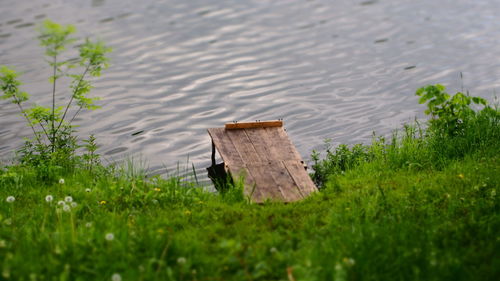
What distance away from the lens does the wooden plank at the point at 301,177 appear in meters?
7.08

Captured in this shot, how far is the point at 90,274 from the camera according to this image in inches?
175

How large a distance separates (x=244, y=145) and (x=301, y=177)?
117 cm

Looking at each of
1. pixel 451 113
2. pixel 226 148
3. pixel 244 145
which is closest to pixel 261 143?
pixel 244 145

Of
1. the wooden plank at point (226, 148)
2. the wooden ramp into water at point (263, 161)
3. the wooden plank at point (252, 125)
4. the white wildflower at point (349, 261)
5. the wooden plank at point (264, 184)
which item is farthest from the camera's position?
the wooden plank at point (252, 125)

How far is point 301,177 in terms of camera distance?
7.39 meters

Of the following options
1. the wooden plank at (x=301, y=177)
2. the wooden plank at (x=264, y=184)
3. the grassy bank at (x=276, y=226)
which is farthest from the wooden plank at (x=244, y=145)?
the grassy bank at (x=276, y=226)

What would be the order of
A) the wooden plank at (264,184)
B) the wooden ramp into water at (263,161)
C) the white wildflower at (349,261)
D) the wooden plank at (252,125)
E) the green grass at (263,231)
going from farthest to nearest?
the wooden plank at (252,125)
the wooden ramp into water at (263,161)
the wooden plank at (264,184)
the green grass at (263,231)
the white wildflower at (349,261)

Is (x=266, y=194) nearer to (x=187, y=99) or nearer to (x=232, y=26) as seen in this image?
(x=187, y=99)

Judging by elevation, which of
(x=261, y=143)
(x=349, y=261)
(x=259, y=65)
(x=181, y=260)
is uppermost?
(x=259, y=65)

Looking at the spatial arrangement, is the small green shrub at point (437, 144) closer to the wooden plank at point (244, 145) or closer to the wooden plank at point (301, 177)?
the wooden plank at point (301, 177)

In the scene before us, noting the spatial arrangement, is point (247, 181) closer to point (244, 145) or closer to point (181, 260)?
point (244, 145)

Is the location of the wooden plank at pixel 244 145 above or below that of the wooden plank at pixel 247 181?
above

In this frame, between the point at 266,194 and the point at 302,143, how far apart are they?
3135mm

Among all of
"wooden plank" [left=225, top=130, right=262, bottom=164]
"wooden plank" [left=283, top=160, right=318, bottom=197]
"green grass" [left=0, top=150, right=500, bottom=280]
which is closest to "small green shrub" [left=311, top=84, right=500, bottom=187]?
"wooden plank" [left=283, top=160, right=318, bottom=197]
